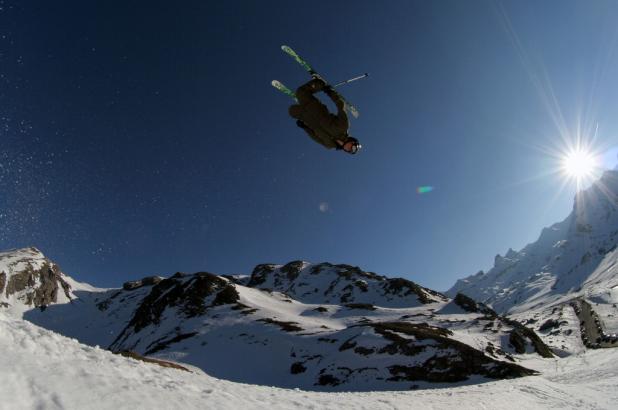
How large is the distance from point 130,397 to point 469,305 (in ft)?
346

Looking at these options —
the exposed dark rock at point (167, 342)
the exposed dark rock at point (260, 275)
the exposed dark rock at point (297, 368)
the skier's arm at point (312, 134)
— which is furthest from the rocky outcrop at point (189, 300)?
the exposed dark rock at point (260, 275)

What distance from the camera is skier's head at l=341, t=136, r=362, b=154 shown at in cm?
1439

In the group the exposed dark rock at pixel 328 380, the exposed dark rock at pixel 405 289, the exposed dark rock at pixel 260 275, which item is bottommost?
the exposed dark rock at pixel 328 380

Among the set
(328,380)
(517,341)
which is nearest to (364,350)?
(328,380)

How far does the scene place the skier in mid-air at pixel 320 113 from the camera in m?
13.6

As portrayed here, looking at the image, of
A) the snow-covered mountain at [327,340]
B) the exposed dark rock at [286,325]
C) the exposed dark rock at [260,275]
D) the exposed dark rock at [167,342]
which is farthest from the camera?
the exposed dark rock at [260,275]

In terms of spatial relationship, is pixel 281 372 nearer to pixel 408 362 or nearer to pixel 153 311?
pixel 408 362

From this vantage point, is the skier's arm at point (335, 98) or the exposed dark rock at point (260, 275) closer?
the skier's arm at point (335, 98)

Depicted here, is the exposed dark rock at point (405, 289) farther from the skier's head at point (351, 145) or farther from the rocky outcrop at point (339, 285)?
the skier's head at point (351, 145)

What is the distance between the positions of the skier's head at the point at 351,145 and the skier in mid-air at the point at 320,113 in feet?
0.38

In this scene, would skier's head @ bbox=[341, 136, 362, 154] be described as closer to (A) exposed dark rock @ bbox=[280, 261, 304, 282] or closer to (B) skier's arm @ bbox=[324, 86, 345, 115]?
(B) skier's arm @ bbox=[324, 86, 345, 115]

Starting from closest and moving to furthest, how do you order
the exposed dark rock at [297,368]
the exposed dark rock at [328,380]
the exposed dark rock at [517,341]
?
the exposed dark rock at [328,380]
the exposed dark rock at [297,368]
the exposed dark rock at [517,341]

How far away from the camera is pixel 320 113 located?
13.7 m

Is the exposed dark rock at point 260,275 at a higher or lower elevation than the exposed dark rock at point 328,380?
higher
